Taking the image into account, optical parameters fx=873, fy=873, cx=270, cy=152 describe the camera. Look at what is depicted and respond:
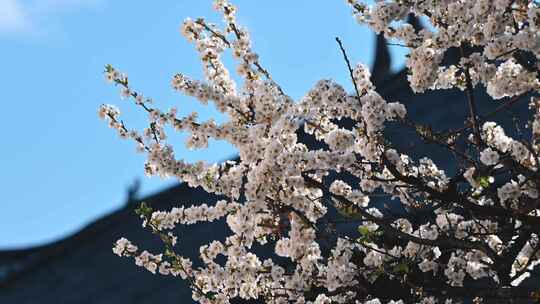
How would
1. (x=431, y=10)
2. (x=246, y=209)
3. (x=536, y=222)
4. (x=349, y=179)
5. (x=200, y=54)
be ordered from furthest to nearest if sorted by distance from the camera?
(x=349, y=179) < (x=200, y=54) < (x=431, y=10) < (x=246, y=209) < (x=536, y=222)

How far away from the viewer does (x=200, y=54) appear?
7.20 m

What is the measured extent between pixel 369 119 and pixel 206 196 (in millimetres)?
9259

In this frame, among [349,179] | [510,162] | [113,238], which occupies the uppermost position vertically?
[113,238]

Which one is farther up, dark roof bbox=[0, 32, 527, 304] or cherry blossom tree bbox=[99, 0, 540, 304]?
dark roof bbox=[0, 32, 527, 304]

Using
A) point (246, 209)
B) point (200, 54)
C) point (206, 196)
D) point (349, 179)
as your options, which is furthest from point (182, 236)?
point (246, 209)

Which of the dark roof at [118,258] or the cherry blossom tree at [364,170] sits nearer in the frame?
the cherry blossom tree at [364,170]

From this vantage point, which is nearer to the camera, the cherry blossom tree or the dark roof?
the cherry blossom tree

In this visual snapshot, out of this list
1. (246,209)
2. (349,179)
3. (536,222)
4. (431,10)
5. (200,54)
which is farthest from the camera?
→ (349,179)

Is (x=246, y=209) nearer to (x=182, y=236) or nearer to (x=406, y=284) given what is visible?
(x=406, y=284)

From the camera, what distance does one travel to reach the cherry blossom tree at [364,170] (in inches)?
230

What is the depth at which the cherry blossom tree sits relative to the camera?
19.2ft

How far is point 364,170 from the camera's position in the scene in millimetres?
6672

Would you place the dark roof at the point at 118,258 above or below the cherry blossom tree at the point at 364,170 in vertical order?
above

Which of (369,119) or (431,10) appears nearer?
(369,119)
